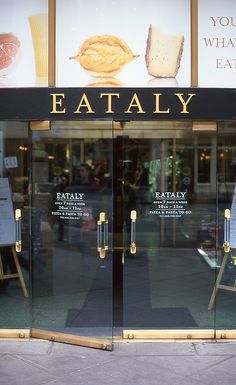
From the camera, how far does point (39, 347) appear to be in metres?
5.67

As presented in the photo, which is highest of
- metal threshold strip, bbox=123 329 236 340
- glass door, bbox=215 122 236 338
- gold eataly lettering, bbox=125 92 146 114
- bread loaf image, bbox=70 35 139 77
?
bread loaf image, bbox=70 35 139 77

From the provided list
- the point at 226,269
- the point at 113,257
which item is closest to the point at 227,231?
the point at 226,269

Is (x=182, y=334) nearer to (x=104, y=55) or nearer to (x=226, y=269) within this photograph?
(x=226, y=269)

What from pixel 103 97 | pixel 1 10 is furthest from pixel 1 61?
pixel 103 97

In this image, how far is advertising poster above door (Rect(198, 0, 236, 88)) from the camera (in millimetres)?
6219

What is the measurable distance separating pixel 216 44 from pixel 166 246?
348 cm


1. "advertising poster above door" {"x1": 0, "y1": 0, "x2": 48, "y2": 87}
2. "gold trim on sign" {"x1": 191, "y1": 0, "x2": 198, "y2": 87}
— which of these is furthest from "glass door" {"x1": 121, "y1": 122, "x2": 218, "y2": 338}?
"advertising poster above door" {"x1": 0, "y1": 0, "x2": 48, "y2": 87}

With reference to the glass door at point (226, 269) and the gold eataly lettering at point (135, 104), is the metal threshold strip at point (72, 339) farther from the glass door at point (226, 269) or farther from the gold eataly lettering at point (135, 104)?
the gold eataly lettering at point (135, 104)

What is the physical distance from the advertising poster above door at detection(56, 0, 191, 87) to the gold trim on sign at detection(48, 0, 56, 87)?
0.16 feet

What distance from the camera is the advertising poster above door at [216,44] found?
20.4ft

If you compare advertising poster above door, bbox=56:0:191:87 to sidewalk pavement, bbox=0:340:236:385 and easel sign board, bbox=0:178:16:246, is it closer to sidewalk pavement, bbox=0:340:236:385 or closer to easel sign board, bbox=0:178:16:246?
easel sign board, bbox=0:178:16:246

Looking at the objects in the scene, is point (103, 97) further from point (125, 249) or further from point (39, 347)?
point (39, 347)

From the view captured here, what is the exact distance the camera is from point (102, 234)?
19.4ft

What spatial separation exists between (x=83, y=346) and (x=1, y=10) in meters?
3.78
